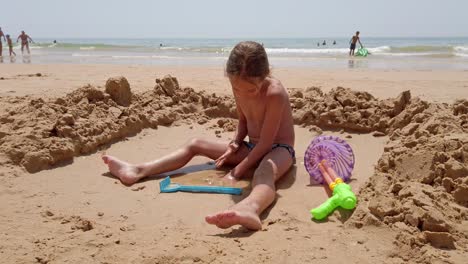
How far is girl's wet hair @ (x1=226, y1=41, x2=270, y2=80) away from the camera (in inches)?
115

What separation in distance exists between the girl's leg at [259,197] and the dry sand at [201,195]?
0.22 ft

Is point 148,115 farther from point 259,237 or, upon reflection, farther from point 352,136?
point 259,237

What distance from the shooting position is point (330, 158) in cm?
318

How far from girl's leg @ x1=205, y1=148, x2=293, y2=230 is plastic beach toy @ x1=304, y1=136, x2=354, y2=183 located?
0.54 feet

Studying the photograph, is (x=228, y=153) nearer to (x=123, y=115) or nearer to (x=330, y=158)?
(x=330, y=158)

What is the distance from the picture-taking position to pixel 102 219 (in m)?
2.56

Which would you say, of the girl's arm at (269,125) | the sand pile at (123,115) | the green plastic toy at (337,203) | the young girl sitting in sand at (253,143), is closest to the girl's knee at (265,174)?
the young girl sitting in sand at (253,143)

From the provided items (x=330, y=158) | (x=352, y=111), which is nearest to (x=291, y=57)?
(x=352, y=111)

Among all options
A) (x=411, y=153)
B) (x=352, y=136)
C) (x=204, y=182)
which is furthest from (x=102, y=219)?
(x=352, y=136)

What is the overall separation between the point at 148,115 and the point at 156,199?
203cm

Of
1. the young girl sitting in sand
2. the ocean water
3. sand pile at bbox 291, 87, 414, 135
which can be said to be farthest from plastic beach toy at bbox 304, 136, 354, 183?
the ocean water

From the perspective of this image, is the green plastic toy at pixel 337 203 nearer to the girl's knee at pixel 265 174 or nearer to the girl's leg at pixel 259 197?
A: the girl's leg at pixel 259 197

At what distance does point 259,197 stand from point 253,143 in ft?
2.98

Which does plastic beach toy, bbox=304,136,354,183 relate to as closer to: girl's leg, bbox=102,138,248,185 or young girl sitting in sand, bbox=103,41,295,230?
young girl sitting in sand, bbox=103,41,295,230
